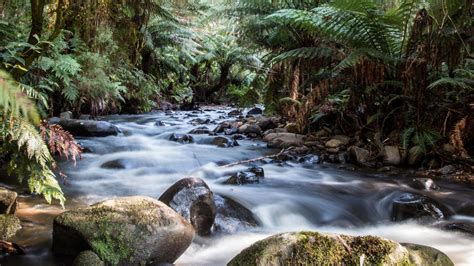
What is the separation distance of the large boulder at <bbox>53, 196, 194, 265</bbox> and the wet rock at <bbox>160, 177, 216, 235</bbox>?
1.34 ft

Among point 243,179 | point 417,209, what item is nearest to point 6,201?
point 243,179

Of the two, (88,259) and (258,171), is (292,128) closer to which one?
(258,171)

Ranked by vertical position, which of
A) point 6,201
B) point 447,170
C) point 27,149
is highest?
point 27,149

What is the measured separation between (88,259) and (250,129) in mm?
5672

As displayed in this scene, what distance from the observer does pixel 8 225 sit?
2500 millimetres

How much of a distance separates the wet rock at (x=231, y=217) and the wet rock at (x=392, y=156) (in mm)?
2610

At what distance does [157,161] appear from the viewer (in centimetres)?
524

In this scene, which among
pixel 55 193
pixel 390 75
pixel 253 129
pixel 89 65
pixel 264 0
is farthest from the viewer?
pixel 264 0

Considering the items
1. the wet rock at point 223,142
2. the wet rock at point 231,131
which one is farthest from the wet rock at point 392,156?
the wet rock at point 231,131

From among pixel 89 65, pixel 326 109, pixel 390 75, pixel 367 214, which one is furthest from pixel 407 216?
pixel 89 65

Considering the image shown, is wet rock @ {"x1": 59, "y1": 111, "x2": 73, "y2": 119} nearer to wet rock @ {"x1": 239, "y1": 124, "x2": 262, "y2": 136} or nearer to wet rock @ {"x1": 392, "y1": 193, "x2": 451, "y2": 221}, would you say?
wet rock @ {"x1": 239, "y1": 124, "x2": 262, "y2": 136}

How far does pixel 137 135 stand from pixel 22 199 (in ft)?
13.2

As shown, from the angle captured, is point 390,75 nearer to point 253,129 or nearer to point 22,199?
point 253,129

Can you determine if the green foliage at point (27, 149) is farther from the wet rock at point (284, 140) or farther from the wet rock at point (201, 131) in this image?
the wet rock at point (201, 131)
